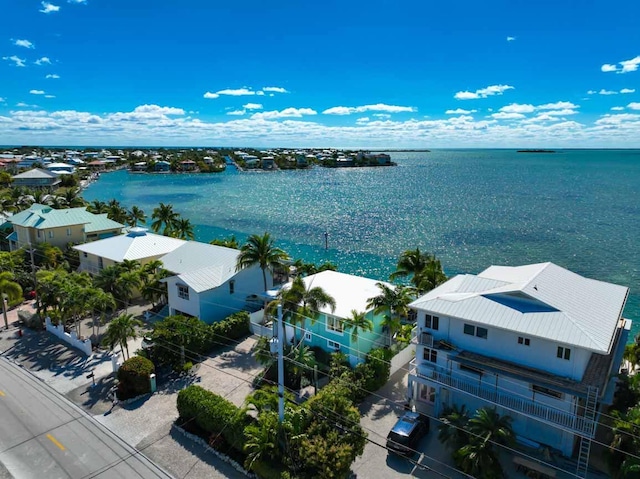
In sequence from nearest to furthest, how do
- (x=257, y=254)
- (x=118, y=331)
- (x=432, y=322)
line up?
(x=432, y=322), (x=118, y=331), (x=257, y=254)

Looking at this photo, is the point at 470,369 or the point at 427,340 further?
the point at 427,340

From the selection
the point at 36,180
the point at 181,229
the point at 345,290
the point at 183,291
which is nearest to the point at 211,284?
the point at 183,291

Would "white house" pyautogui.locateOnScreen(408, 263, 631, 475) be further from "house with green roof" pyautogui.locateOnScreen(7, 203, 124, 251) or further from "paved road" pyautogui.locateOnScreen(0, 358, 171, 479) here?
"house with green roof" pyautogui.locateOnScreen(7, 203, 124, 251)

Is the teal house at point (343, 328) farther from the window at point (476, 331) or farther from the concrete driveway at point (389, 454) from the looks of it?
the window at point (476, 331)

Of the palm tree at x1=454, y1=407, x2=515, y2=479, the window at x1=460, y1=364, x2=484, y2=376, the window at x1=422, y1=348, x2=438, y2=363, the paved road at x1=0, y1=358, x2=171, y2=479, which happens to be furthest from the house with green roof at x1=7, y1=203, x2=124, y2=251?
the palm tree at x1=454, y1=407, x2=515, y2=479

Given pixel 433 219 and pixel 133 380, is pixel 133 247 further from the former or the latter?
pixel 433 219

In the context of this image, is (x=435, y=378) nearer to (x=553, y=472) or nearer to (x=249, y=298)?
(x=553, y=472)
